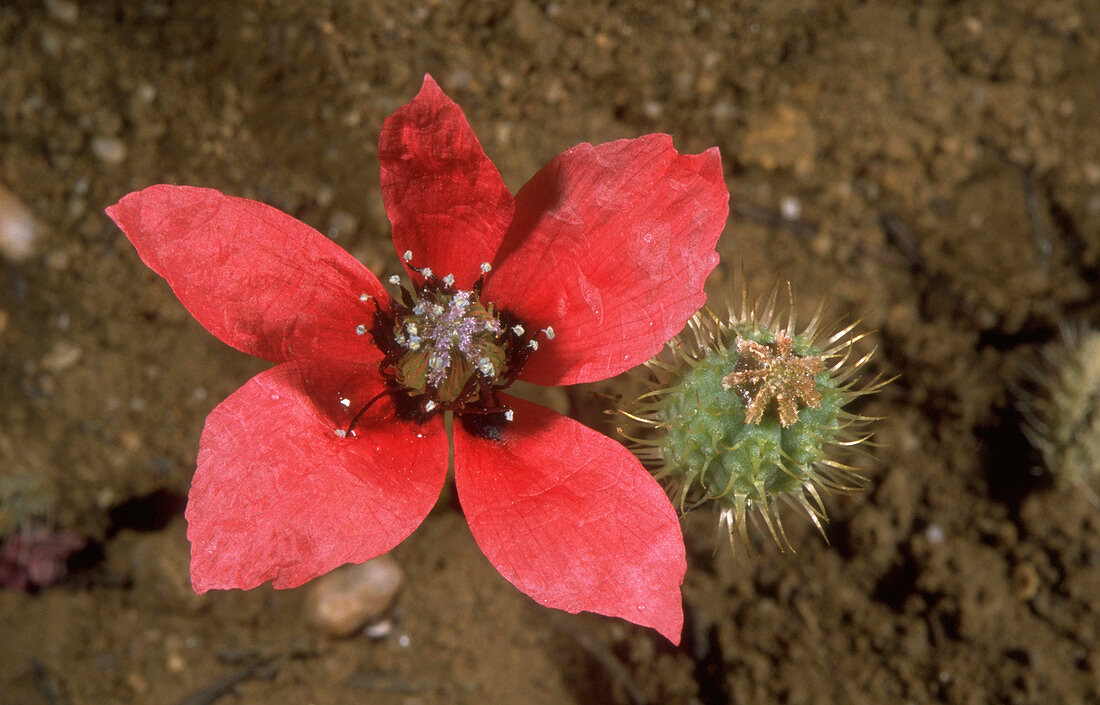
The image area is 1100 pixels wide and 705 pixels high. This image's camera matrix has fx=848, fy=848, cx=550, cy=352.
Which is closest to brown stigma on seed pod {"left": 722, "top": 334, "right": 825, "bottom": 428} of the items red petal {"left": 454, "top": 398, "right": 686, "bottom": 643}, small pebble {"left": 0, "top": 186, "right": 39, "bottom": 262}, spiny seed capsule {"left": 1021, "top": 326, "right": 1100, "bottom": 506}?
red petal {"left": 454, "top": 398, "right": 686, "bottom": 643}

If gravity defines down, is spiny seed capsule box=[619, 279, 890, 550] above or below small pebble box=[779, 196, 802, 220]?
above

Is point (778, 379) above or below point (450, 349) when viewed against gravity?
above

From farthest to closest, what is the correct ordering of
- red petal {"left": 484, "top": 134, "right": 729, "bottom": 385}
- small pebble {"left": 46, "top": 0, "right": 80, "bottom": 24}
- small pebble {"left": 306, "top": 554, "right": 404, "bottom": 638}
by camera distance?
1. small pebble {"left": 46, "top": 0, "right": 80, "bottom": 24}
2. small pebble {"left": 306, "top": 554, "right": 404, "bottom": 638}
3. red petal {"left": 484, "top": 134, "right": 729, "bottom": 385}

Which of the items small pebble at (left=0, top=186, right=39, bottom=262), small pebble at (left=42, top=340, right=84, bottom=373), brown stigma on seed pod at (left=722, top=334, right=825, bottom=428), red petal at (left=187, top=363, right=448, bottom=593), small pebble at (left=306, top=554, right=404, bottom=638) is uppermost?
brown stigma on seed pod at (left=722, top=334, right=825, bottom=428)

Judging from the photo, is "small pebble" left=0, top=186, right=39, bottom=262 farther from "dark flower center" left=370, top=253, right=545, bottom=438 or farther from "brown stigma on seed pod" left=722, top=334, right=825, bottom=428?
"brown stigma on seed pod" left=722, top=334, right=825, bottom=428

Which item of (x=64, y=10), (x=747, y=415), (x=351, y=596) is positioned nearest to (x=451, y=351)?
(x=747, y=415)

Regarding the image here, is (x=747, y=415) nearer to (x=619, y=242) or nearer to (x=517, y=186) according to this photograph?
(x=619, y=242)
